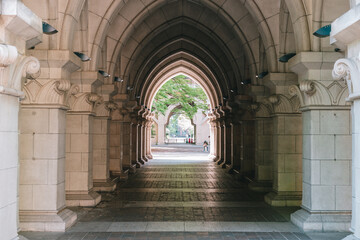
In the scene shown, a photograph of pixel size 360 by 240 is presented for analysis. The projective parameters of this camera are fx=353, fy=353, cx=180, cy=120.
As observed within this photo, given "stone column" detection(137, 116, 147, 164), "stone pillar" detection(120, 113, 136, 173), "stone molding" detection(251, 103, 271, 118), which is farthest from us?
"stone column" detection(137, 116, 147, 164)

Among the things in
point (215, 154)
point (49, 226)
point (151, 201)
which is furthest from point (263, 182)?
point (215, 154)

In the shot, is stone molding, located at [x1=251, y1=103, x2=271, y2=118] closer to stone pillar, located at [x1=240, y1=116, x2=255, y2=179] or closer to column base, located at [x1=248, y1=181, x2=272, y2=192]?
column base, located at [x1=248, y1=181, x2=272, y2=192]

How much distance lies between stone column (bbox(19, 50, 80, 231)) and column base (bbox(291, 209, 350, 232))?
4292 mm

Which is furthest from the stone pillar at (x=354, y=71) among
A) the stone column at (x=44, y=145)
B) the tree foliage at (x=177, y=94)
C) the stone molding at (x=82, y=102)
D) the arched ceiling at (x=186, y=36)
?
the tree foliage at (x=177, y=94)

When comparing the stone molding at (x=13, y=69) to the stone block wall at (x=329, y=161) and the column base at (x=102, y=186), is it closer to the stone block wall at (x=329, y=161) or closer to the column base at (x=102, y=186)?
the stone block wall at (x=329, y=161)

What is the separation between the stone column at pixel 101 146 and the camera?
1038 centimetres

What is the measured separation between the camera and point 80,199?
8336 mm

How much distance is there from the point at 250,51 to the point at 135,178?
6.52m

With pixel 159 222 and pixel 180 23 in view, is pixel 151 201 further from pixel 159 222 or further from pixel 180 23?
pixel 180 23

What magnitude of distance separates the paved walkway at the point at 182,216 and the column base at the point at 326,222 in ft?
0.56

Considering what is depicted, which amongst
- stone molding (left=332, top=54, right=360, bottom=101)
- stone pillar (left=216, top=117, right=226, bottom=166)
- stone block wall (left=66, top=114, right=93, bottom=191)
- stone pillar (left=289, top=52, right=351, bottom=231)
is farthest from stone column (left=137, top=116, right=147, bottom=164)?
stone molding (left=332, top=54, right=360, bottom=101)

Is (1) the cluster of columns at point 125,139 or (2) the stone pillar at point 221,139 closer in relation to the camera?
(1) the cluster of columns at point 125,139

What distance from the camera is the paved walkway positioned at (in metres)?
6.02

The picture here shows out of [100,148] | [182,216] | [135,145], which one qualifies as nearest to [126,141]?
[135,145]
